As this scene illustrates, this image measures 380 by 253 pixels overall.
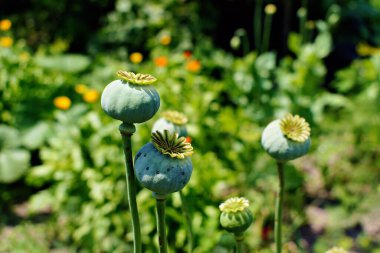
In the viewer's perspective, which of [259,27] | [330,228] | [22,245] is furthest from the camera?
[259,27]

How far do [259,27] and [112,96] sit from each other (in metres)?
3.58

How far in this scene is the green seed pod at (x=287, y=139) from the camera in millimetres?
1153

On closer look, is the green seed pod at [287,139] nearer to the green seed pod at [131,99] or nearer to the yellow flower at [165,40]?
the green seed pod at [131,99]

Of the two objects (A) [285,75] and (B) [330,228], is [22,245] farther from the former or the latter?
(A) [285,75]

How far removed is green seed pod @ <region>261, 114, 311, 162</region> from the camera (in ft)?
3.78

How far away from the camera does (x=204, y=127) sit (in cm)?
295

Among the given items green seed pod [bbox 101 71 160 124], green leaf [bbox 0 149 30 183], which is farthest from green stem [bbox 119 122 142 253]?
green leaf [bbox 0 149 30 183]

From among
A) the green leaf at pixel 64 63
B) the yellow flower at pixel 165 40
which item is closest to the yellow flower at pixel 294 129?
the yellow flower at pixel 165 40

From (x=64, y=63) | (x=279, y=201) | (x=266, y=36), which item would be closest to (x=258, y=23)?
(x=266, y=36)

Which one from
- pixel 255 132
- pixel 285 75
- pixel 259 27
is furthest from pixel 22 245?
pixel 259 27

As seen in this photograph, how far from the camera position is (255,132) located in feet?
9.49

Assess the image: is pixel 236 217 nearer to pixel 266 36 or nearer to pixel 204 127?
pixel 204 127

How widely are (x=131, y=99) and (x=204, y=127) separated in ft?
6.82

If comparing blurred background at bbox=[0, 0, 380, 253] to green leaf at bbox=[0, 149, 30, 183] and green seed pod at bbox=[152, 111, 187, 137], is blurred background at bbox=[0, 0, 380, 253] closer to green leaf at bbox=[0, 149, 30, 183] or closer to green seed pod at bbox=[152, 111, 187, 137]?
green leaf at bbox=[0, 149, 30, 183]
